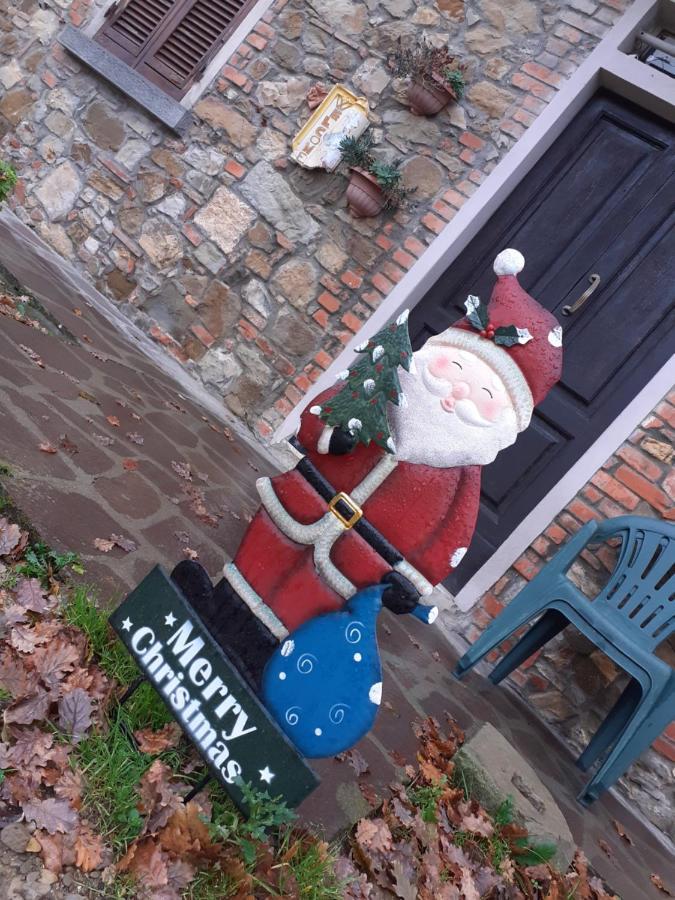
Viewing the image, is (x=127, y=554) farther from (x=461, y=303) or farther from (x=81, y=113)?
(x=81, y=113)

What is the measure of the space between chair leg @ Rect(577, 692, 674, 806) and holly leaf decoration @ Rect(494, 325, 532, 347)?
5.49ft

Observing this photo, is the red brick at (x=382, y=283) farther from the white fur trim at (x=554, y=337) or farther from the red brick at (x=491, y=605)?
the white fur trim at (x=554, y=337)

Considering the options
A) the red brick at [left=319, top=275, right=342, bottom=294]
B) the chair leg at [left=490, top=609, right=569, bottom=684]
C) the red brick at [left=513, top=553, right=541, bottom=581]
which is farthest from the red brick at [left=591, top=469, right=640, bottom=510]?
the red brick at [left=319, top=275, right=342, bottom=294]

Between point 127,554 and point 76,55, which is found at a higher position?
point 76,55

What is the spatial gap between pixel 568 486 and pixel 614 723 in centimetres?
107

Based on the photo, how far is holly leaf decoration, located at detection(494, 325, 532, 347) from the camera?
1.89 meters

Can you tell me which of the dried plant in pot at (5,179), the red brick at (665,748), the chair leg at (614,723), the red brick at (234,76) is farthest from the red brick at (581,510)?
the red brick at (234,76)

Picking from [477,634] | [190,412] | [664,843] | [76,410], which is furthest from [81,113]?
[664,843]

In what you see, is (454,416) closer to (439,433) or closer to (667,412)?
(439,433)

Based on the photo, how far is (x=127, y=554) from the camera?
2.36 m

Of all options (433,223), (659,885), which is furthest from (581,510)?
(433,223)

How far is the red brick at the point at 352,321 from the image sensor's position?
4.14 m

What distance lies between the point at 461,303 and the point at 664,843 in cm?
279

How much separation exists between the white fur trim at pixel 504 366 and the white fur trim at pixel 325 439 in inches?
16.0
